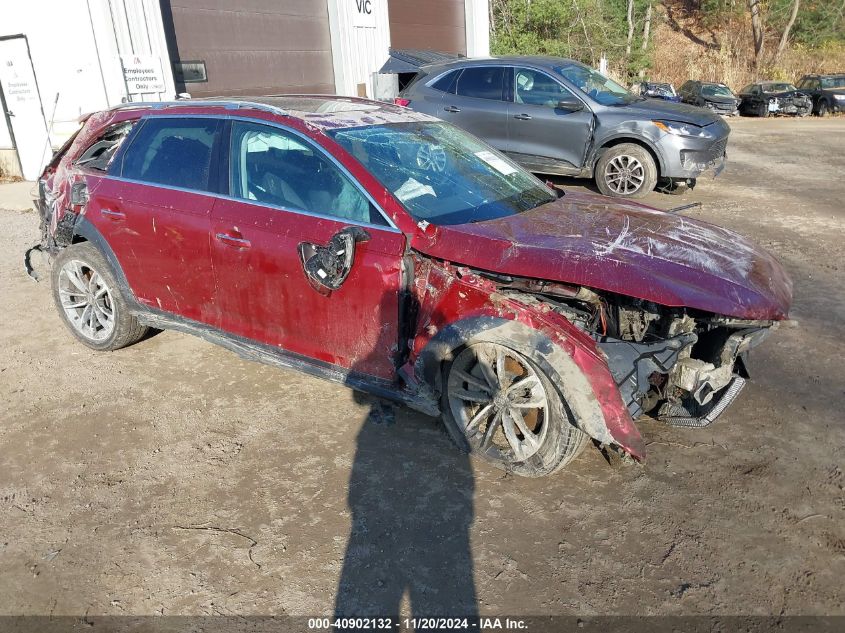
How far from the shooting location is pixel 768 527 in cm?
281

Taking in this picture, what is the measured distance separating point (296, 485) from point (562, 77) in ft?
24.1

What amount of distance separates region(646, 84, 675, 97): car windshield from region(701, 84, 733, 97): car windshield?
1200 millimetres

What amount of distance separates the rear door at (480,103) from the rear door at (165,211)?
18.8 feet

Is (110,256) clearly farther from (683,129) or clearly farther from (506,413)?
(683,129)

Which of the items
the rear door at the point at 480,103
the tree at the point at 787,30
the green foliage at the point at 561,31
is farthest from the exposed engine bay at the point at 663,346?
the tree at the point at 787,30

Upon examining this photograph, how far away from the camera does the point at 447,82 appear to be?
9.48m

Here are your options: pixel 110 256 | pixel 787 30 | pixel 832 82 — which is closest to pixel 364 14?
pixel 110 256

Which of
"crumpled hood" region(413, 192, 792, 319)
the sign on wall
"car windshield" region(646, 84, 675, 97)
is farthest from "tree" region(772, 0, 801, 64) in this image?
"crumpled hood" region(413, 192, 792, 319)

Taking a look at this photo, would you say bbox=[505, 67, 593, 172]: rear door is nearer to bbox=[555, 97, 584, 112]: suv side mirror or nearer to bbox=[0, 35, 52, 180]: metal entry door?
bbox=[555, 97, 584, 112]: suv side mirror

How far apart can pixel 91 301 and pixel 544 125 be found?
6285 mm

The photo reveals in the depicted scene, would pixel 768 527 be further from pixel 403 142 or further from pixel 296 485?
pixel 403 142

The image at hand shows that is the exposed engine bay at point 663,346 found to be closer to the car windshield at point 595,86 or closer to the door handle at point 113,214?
the door handle at point 113,214

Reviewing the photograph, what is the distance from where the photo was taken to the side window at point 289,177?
133 inches

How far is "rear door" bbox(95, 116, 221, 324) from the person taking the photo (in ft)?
12.7
